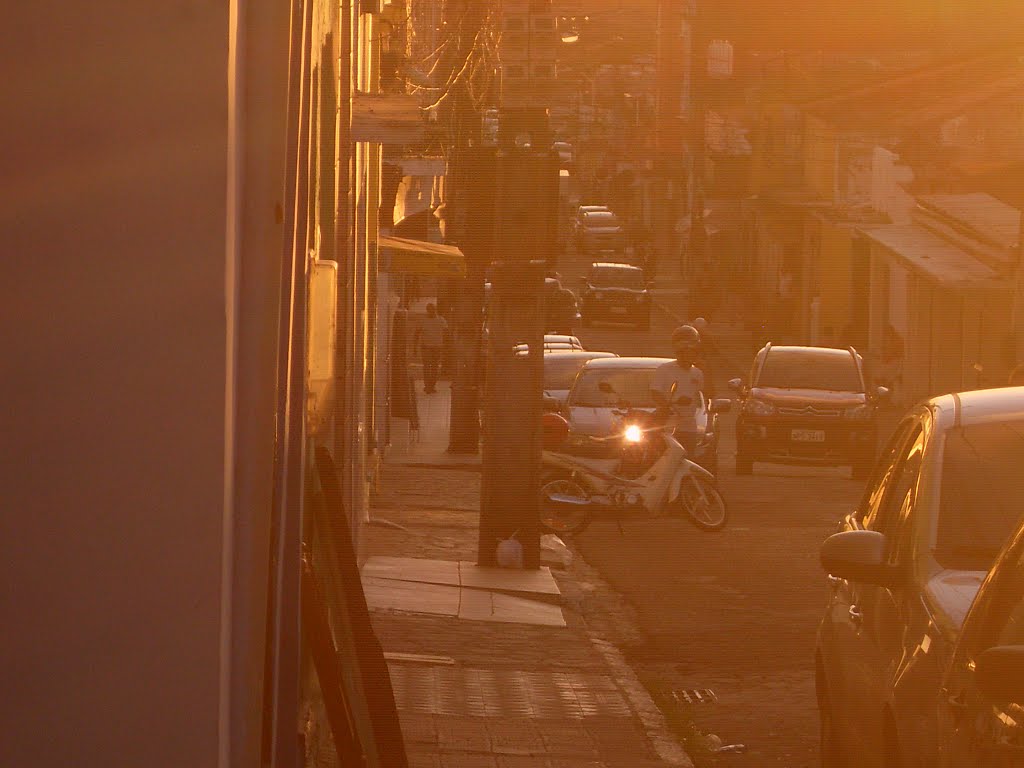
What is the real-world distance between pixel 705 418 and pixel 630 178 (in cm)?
6337

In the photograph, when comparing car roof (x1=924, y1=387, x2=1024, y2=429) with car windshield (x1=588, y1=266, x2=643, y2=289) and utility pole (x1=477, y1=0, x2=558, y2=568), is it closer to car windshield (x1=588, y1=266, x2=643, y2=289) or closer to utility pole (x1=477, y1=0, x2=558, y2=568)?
utility pole (x1=477, y1=0, x2=558, y2=568)

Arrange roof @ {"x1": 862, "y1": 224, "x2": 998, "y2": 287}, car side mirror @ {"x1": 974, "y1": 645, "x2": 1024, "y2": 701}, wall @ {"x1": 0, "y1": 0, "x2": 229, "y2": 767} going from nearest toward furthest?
1. wall @ {"x1": 0, "y1": 0, "x2": 229, "y2": 767}
2. car side mirror @ {"x1": 974, "y1": 645, "x2": 1024, "y2": 701}
3. roof @ {"x1": 862, "y1": 224, "x2": 998, "y2": 287}

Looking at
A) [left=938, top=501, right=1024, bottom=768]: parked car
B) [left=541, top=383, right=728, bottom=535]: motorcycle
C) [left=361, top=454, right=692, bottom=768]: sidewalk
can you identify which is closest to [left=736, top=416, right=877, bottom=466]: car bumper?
[left=541, top=383, right=728, bottom=535]: motorcycle

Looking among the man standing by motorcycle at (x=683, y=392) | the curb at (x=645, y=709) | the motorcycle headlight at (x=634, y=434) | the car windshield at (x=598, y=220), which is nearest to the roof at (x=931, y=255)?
the man standing by motorcycle at (x=683, y=392)

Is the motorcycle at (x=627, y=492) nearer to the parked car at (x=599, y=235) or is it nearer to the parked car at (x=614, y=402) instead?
the parked car at (x=614, y=402)

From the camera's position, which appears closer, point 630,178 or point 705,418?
point 705,418

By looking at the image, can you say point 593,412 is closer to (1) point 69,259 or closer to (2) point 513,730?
(2) point 513,730

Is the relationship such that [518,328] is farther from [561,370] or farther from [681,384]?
[561,370]

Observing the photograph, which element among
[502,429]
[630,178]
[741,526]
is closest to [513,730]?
[502,429]

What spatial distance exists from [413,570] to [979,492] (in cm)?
800

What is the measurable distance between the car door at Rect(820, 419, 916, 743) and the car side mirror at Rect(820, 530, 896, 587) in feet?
1.55

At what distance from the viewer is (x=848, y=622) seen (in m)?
6.15

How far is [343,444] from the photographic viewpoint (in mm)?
11406

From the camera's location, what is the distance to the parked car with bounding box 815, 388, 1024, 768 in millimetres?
4930
